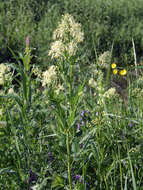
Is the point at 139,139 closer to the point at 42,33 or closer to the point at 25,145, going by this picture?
the point at 25,145

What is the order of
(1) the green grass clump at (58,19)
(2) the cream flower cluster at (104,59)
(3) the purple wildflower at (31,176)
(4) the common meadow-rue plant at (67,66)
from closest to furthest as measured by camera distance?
(4) the common meadow-rue plant at (67,66), (3) the purple wildflower at (31,176), (2) the cream flower cluster at (104,59), (1) the green grass clump at (58,19)

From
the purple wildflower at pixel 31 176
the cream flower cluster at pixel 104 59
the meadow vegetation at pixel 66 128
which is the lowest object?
the purple wildflower at pixel 31 176

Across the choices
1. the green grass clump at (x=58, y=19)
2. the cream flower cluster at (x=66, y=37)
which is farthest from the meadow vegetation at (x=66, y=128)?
the green grass clump at (x=58, y=19)

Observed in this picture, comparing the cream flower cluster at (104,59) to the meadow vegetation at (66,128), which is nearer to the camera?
the meadow vegetation at (66,128)

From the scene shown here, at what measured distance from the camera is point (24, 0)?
611cm

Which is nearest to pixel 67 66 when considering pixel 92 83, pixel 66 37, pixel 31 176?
pixel 66 37

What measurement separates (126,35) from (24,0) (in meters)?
2.18

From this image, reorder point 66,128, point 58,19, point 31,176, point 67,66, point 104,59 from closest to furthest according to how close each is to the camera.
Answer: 1. point 66,128
2. point 67,66
3. point 31,176
4. point 104,59
5. point 58,19

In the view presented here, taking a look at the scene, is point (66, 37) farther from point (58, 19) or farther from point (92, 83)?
point (58, 19)

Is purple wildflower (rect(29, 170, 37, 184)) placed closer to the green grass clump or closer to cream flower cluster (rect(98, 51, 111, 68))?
cream flower cluster (rect(98, 51, 111, 68))

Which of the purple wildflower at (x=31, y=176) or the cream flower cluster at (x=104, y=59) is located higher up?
the cream flower cluster at (x=104, y=59)

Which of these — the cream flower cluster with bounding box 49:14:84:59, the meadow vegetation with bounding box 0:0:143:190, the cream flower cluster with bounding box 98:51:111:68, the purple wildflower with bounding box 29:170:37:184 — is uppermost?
the cream flower cluster with bounding box 49:14:84:59

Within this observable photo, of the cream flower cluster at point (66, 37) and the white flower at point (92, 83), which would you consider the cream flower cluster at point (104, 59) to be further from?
the cream flower cluster at point (66, 37)

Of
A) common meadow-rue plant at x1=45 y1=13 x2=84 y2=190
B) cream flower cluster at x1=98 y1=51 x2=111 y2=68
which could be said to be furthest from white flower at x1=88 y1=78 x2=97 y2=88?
common meadow-rue plant at x1=45 y1=13 x2=84 y2=190
